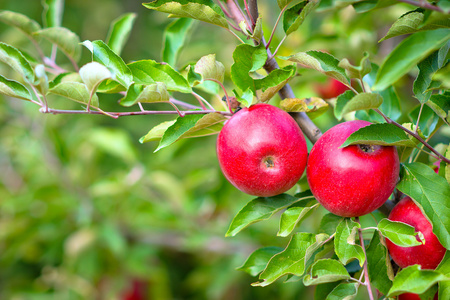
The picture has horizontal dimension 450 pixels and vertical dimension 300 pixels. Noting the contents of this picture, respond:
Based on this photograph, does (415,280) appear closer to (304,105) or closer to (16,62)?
(304,105)

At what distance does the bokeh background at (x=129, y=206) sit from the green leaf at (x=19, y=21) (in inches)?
34.7

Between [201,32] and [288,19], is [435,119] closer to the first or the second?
[288,19]

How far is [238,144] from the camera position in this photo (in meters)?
0.94

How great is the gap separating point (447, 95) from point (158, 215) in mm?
1729

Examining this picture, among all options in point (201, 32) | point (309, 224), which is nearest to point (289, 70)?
point (309, 224)

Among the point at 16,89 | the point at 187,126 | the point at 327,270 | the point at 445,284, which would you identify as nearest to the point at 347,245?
the point at 327,270

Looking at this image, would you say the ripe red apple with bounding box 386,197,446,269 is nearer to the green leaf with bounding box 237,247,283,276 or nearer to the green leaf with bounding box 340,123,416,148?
the green leaf with bounding box 340,123,416,148

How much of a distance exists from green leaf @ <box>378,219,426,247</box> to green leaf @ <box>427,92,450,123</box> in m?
0.26

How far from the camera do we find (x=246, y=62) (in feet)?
3.12

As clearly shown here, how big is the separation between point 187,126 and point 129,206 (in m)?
1.74

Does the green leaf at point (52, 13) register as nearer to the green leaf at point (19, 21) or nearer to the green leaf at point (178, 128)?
the green leaf at point (19, 21)

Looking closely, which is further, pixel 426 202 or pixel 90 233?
pixel 90 233

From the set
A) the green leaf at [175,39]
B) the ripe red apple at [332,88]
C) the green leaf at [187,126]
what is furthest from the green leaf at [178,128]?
the ripe red apple at [332,88]

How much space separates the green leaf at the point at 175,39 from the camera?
126cm
